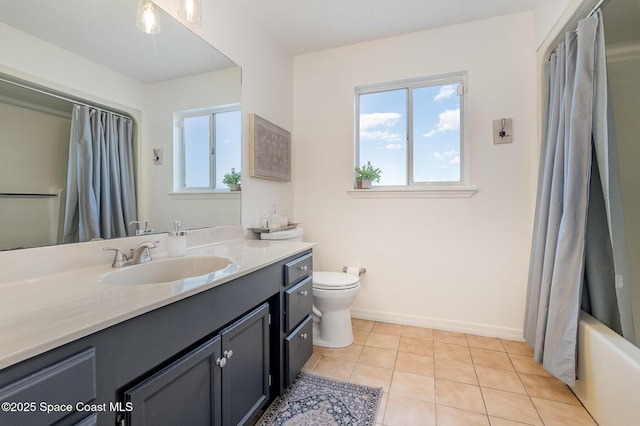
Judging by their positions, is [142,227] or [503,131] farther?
[503,131]

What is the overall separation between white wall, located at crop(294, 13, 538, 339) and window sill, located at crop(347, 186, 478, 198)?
48 mm

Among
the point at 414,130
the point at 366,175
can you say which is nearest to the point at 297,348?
the point at 366,175

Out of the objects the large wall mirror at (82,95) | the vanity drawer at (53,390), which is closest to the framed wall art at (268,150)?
the large wall mirror at (82,95)

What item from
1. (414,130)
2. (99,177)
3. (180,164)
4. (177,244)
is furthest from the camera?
(414,130)

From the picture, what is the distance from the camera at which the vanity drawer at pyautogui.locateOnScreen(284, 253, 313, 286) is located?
1478mm

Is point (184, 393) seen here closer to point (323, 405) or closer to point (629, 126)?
point (323, 405)

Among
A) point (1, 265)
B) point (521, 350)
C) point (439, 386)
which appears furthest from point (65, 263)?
point (521, 350)

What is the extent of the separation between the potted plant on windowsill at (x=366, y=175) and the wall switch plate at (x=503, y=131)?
2.96 ft

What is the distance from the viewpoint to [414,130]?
2447 millimetres

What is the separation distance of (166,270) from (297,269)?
0.65m

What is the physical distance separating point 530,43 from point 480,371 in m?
2.28

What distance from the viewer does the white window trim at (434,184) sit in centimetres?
226

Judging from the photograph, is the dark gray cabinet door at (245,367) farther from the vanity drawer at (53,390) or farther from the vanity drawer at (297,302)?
the vanity drawer at (53,390)

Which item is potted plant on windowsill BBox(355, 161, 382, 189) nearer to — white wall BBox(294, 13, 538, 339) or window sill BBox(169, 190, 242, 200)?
white wall BBox(294, 13, 538, 339)
